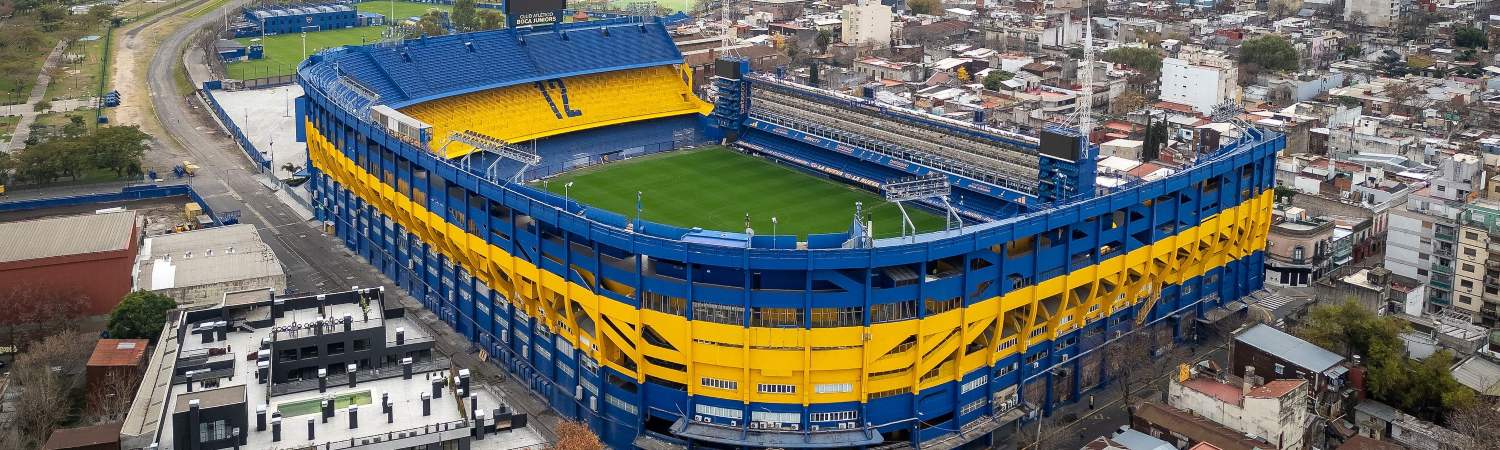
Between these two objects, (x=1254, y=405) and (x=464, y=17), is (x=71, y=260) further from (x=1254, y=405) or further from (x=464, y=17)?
(x=464, y=17)

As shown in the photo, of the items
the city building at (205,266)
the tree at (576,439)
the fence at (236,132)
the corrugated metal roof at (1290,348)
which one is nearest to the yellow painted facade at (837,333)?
the tree at (576,439)

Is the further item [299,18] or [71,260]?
[299,18]

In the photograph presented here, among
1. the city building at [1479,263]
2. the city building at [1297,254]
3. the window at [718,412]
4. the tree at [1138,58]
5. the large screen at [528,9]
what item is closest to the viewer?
the window at [718,412]

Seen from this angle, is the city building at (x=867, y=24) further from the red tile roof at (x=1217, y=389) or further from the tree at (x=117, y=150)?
the red tile roof at (x=1217, y=389)

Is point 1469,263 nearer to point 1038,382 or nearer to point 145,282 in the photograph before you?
point 1038,382

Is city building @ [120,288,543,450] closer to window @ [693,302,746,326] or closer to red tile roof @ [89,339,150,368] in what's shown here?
red tile roof @ [89,339,150,368]

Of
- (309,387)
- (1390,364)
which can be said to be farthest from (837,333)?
(1390,364)
